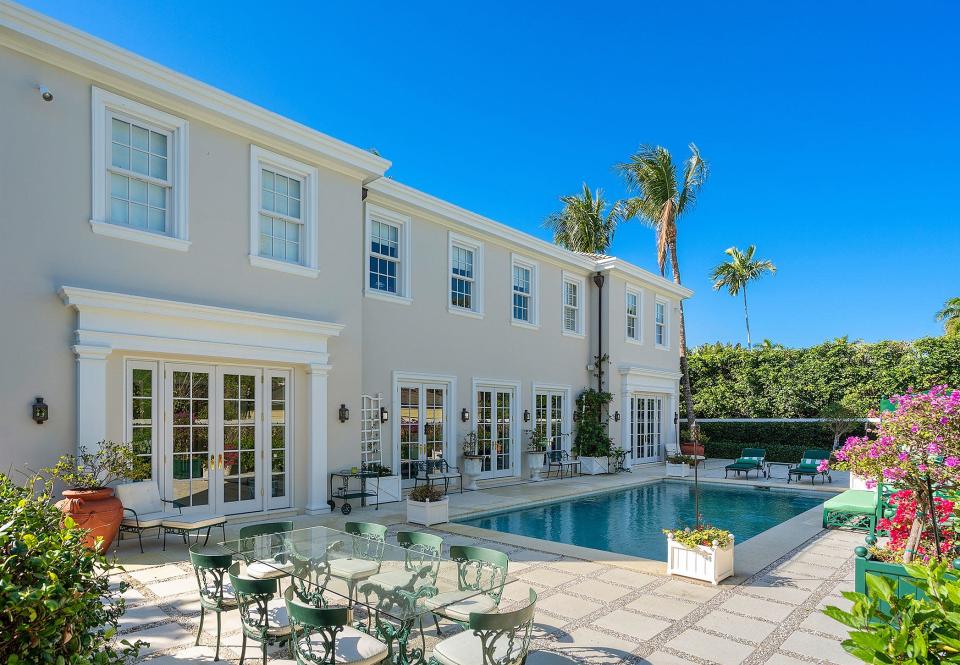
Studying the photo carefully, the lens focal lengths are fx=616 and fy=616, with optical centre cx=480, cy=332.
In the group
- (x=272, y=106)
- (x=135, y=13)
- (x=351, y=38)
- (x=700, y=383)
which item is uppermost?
(x=351, y=38)

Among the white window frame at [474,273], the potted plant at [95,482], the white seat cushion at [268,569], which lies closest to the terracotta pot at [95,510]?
the potted plant at [95,482]

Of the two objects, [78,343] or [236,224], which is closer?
[78,343]

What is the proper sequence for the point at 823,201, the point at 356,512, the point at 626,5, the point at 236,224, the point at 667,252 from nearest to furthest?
the point at 236,224 → the point at 356,512 → the point at 626,5 → the point at 667,252 → the point at 823,201

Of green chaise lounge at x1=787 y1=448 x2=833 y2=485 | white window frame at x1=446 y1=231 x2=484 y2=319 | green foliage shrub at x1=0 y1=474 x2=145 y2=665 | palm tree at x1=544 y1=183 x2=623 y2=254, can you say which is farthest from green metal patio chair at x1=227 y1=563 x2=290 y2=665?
palm tree at x1=544 y1=183 x2=623 y2=254

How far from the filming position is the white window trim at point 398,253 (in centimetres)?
1288

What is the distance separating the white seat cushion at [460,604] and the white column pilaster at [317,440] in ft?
21.4

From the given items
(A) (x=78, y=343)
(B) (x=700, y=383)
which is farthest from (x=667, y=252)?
(A) (x=78, y=343)

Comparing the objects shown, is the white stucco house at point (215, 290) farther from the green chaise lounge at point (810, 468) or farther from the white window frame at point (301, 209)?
the green chaise lounge at point (810, 468)

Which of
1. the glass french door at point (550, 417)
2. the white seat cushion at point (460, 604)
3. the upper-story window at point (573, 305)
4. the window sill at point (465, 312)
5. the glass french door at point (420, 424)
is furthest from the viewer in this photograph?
the upper-story window at point (573, 305)

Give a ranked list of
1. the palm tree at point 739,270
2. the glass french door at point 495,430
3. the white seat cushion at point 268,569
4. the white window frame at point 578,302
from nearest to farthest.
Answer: the white seat cushion at point 268,569, the glass french door at point 495,430, the white window frame at point 578,302, the palm tree at point 739,270

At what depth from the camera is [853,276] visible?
37.3 metres

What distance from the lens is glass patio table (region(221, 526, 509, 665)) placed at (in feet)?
14.5

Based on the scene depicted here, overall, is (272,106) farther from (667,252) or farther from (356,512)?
(667,252)

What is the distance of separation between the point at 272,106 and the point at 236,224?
84.0 inches
